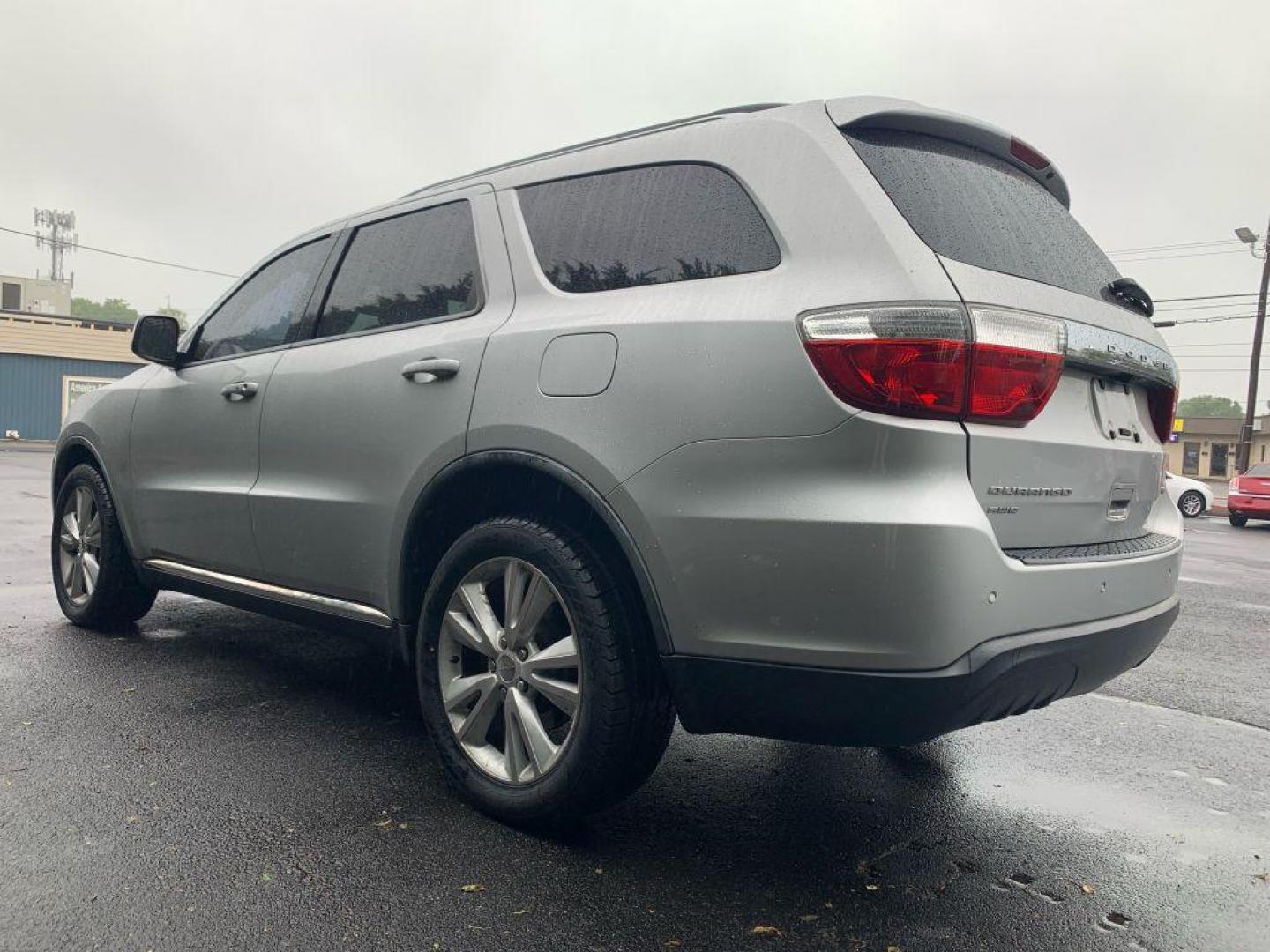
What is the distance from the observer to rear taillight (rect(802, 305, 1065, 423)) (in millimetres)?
2137

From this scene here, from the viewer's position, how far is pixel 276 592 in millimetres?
3631

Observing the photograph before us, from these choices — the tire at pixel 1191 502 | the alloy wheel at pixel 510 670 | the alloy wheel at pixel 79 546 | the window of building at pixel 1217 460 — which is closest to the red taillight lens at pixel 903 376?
the alloy wheel at pixel 510 670

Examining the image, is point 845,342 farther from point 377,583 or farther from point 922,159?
point 377,583

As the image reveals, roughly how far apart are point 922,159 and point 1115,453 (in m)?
0.89

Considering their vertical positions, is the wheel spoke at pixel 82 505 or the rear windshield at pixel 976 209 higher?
the rear windshield at pixel 976 209

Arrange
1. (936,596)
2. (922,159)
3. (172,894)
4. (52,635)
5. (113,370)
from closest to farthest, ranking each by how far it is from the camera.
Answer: (936,596) < (172,894) < (922,159) < (52,635) < (113,370)

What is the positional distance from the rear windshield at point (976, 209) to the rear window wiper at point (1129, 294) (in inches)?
1.2

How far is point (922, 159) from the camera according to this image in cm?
253

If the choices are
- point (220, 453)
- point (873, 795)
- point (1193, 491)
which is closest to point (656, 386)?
point (873, 795)

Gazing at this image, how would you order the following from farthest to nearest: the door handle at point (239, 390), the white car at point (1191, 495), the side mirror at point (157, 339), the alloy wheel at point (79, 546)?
the white car at point (1191, 495)
the alloy wheel at point (79, 546)
the side mirror at point (157, 339)
the door handle at point (239, 390)

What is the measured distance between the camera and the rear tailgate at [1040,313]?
227 cm

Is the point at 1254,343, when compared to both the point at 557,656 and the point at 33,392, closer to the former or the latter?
the point at 557,656

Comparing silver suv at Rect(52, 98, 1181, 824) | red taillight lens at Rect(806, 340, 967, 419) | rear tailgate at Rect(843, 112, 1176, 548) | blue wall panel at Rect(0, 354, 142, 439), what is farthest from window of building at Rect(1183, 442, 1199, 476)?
red taillight lens at Rect(806, 340, 967, 419)

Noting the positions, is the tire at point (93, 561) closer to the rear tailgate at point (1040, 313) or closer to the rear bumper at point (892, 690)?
the rear bumper at point (892, 690)
